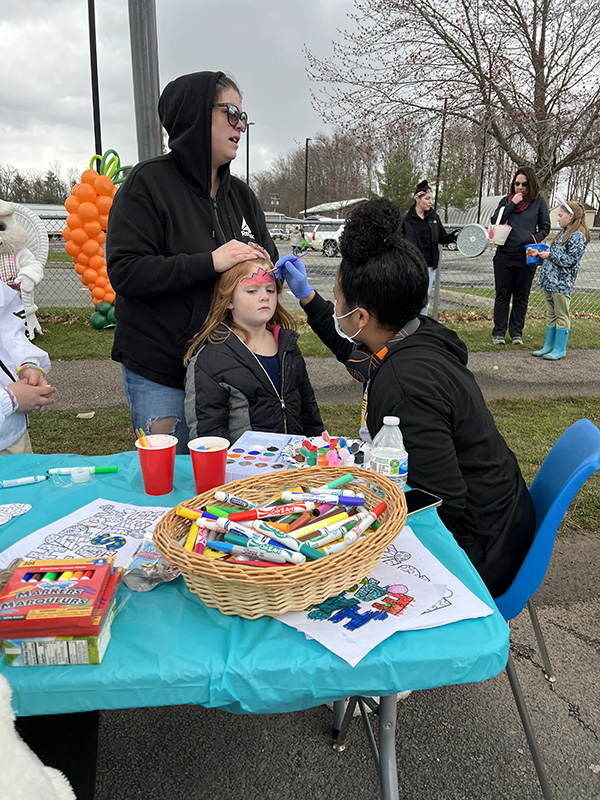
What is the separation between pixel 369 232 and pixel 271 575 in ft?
3.94

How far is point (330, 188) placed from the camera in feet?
158

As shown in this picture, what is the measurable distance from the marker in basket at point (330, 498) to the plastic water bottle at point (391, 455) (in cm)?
21

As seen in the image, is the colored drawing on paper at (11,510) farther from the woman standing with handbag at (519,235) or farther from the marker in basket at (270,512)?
the woman standing with handbag at (519,235)

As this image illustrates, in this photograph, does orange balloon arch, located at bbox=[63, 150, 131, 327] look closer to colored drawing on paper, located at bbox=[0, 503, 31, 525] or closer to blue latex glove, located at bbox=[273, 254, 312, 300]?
blue latex glove, located at bbox=[273, 254, 312, 300]

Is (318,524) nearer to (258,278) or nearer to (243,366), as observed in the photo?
(243,366)

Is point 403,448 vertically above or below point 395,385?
below

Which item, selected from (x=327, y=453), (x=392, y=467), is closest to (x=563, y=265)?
(x=327, y=453)

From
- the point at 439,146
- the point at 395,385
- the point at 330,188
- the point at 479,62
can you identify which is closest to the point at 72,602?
the point at 395,385

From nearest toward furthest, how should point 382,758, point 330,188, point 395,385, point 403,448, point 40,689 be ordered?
point 40,689 → point 382,758 → point 403,448 → point 395,385 → point 330,188

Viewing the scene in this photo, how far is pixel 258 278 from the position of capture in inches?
98.0

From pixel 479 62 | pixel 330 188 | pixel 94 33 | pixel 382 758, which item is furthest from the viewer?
pixel 330 188

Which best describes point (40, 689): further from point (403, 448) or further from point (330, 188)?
point (330, 188)

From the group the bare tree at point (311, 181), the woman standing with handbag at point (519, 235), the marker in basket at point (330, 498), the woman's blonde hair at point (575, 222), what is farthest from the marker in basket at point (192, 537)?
the bare tree at point (311, 181)

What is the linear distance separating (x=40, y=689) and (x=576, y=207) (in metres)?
7.65
